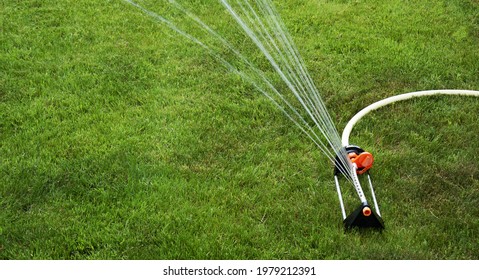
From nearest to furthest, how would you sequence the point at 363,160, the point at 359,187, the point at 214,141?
the point at 359,187
the point at 363,160
the point at 214,141

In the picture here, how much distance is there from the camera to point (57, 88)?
4668 mm

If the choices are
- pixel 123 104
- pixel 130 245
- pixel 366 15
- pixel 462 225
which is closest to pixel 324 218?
pixel 462 225

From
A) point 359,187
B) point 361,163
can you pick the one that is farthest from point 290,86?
point 359,187

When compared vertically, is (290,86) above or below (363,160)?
above

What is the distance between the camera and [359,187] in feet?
11.3

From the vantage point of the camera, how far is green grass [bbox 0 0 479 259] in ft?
10.7

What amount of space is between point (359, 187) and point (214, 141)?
3.55 feet

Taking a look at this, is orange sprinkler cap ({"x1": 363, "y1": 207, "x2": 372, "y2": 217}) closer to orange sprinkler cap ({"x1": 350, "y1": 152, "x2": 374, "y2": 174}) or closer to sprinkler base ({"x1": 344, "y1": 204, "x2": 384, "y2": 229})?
sprinkler base ({"x1": 344, "y1": 204, "x2": 384, "y2": 229})

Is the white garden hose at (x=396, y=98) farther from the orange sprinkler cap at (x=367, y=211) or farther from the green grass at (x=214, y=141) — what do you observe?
the orange sprinkler cap at (x=367, y=211)

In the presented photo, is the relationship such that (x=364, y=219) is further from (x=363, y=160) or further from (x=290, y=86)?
(x=290, y=86)

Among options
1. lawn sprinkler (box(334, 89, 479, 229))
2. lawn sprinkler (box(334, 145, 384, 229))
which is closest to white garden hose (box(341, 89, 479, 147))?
lawn sprinkler (box(334, 89, 479, 229))

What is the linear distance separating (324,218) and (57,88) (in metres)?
2.44

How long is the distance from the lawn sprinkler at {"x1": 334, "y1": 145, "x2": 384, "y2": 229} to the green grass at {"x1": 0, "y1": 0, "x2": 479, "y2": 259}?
70 mm

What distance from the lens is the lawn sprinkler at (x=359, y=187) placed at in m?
3.25
